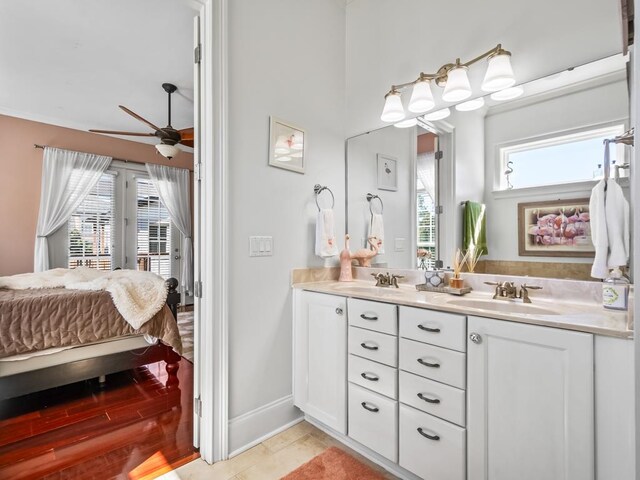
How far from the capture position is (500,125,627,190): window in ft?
4.58

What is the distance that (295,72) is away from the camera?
208 centimetres

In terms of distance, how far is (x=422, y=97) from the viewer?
75.4 inches

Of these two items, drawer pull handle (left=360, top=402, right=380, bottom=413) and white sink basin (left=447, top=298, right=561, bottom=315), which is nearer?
white sink basin (left=447, top=298, right=561, bottom=315)

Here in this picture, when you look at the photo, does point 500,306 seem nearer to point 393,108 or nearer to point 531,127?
point 531,127

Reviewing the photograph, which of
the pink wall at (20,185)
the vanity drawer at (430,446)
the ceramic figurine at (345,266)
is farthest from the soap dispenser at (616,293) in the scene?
the pink wall at (20,185)

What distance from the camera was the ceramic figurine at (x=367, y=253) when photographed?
228 centimetres

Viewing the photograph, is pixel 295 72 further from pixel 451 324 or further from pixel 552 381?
pixel 552 381

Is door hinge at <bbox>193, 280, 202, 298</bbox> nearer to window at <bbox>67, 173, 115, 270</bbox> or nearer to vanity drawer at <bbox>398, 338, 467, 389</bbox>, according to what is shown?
vanity drawer at <bbox>398, 338, 467, 389</bbox>

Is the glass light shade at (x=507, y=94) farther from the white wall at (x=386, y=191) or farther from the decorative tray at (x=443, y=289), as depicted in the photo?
the decorative tray at (x=443, y=289)

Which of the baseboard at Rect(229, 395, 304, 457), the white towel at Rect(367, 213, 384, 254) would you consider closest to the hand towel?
the white towel at Rect(367, 213, 384, 254)

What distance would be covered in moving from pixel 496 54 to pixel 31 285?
378cm

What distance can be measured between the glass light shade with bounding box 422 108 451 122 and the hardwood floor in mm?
2364

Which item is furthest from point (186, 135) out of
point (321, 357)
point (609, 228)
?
point (609, 228)

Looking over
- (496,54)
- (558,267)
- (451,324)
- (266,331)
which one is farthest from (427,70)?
(266,331)
